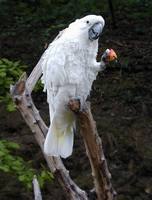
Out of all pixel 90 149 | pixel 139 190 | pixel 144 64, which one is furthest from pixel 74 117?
pixel 144 64

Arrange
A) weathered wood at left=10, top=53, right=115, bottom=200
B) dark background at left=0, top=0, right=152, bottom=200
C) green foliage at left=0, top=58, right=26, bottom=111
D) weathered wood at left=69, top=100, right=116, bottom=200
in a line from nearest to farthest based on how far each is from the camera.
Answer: weathered wood at left=69, top=100, right=116, bottom=200, weathered wood at left=10, top=53, right=115, bottom=200, green foliage at left=0, top=58, right=26, bottom=111, dark background at left=0, top=0, right=152, bottom=200

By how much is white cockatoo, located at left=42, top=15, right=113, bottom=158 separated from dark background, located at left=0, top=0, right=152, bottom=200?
147 cm

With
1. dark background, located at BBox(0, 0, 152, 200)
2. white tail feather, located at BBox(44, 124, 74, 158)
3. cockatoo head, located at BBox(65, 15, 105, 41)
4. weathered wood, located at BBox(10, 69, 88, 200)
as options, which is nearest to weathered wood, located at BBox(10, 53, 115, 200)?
weathered wood, located at BBox(10, 69, 88, 200)

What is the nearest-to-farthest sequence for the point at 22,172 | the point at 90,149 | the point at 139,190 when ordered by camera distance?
the point at 90,149 → the point at 22,172 → the point at 139,190

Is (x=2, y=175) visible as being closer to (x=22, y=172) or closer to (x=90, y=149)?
(x=22, y=172)

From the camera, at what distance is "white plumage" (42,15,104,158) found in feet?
8.89

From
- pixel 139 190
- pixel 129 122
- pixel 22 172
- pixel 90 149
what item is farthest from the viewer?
pixel 129 122

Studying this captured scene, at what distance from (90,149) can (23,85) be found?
Answer: 1.46 feet

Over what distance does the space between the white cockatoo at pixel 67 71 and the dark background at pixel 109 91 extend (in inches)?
58.0

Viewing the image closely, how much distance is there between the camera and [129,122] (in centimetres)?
495

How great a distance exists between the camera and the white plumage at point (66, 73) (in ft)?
8.89

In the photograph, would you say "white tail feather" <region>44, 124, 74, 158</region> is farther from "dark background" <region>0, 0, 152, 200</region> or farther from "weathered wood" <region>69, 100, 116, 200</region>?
"dark background" <region>0, 0, 152, 200</region>

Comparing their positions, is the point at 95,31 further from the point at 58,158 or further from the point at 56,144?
the point at 58,158

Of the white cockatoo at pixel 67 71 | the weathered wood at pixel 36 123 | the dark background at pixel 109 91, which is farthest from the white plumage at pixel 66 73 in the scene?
the dark background at pixel 109 91
